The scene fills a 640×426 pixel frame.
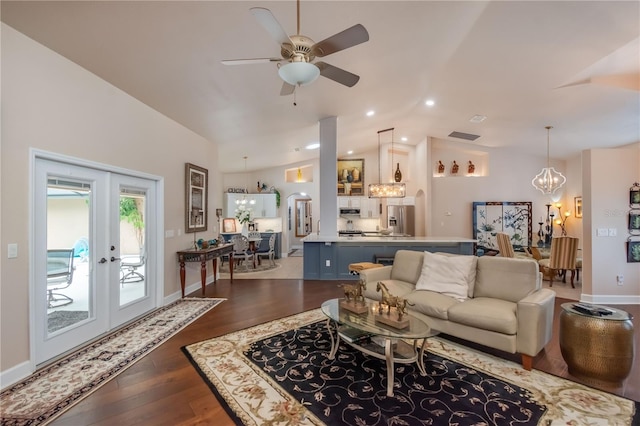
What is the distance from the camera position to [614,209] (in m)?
4.32

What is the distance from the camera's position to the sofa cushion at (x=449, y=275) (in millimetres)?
3182

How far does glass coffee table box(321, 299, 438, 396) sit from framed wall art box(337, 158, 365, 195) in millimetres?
7671

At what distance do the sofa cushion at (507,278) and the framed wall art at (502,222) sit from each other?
616 cm

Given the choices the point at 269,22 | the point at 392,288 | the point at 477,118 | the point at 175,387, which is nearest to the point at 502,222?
the point at 477,118

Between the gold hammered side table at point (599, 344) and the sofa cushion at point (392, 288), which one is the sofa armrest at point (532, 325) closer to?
the gold hammered side table at point (599, 344)

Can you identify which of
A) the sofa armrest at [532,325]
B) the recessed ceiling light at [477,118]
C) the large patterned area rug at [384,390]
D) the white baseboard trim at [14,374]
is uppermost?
the recessed ceiling light at [477,118]

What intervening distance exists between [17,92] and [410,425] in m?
3.97

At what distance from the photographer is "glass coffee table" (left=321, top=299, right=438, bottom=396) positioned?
216 centimetres

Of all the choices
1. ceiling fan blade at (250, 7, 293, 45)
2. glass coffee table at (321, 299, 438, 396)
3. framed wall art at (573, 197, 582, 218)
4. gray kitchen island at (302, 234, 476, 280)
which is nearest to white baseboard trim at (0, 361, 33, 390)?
glass coffee table at (321, 299, 438, 396)

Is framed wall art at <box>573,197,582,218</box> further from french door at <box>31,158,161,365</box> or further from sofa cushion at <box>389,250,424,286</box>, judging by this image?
french door at <box>31,158,161,365</box>

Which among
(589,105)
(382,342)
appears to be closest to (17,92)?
(382,342)

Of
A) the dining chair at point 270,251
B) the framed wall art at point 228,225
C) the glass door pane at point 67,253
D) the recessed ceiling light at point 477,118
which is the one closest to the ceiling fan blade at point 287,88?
the glass door pane at point 67,253

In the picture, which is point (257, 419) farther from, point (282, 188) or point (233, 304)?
point (282, 188)

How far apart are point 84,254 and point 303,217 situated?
870 centimetres
